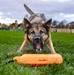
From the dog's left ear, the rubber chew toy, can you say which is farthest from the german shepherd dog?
the rubber chew toy

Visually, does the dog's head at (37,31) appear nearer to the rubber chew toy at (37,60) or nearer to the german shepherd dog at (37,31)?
the german shepherd dog at (37,31)

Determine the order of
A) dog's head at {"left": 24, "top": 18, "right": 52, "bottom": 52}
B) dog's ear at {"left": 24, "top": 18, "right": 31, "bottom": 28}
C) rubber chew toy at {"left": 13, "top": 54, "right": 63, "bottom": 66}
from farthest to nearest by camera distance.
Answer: dog's ear at {"left": 24, "top": 18, "right": 31, "bottom": 28}
dog's head at {"left": 24, "top": 18, "right": 52, "bottom": 52}
rubber chew toy at {"left": 13, "top": 54, "right": 63, "bottom": 66}

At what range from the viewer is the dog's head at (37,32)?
8.01 m

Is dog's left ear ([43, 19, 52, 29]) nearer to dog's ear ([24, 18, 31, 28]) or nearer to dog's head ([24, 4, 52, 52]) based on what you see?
dog's head ([24, 4, 52, 52])

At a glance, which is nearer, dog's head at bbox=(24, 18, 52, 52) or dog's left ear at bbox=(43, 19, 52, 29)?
dog's head at bbox=(24, 18, 52, 52)

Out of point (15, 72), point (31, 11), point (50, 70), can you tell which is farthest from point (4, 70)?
point (31, 11)

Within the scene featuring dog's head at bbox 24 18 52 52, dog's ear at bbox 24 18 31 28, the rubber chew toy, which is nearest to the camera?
the rubber chew toy

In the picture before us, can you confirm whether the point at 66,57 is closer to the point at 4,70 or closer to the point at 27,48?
the point at 27,48

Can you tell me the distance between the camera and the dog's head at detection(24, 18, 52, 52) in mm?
8005

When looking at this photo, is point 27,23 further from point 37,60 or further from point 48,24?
point 37,60

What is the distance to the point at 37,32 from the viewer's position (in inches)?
321

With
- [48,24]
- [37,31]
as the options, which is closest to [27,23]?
[37,31]

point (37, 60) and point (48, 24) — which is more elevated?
point (48, 24)

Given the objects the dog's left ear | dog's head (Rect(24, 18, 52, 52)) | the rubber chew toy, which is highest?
the dog's left ear
